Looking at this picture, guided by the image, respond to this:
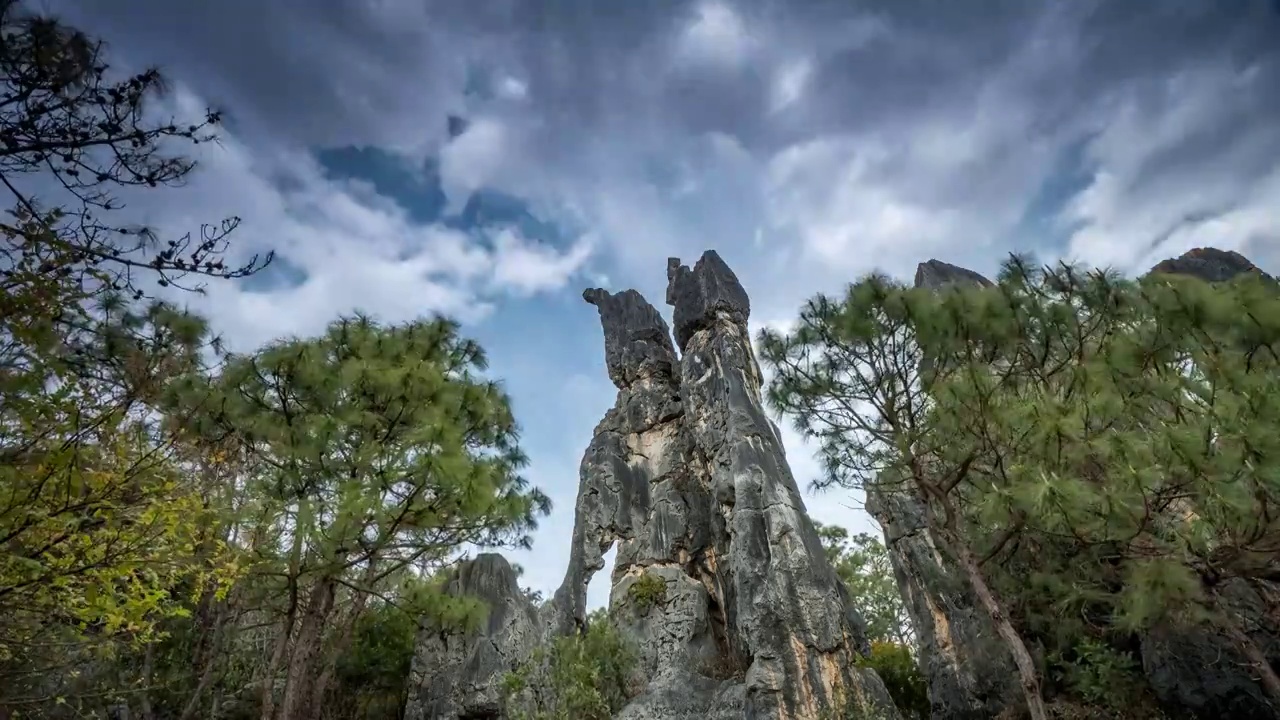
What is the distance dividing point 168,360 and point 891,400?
7391 millimetres

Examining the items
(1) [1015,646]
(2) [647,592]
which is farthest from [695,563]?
(1) [1015,646]

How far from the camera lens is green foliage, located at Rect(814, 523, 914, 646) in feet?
75.9

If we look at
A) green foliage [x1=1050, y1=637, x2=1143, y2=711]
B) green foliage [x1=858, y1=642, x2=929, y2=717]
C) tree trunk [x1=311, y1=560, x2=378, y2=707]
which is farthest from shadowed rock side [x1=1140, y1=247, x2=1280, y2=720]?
tree trunk [x1=311, y1=560, x2=378, y2=707]

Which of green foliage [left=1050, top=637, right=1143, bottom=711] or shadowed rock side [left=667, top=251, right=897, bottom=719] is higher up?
shadowed rock side [left=667, top=251, right=897, bottom=719]

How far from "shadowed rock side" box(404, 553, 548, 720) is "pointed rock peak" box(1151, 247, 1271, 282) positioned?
15.5 metres

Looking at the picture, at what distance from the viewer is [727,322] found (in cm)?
1881

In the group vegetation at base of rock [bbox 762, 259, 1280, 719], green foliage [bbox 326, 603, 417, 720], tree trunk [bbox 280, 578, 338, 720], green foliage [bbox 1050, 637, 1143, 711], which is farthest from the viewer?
green foliage [bbox 326, 603, 417, 720]

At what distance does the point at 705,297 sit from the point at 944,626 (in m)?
11.0

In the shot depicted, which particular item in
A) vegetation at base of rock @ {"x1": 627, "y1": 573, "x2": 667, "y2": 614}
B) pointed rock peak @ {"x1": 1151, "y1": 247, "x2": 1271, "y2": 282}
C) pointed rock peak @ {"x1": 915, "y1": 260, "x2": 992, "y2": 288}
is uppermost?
pointed rock peak @ {"x1": 915, "y1": 260, "x2": 992, "y2": 288}

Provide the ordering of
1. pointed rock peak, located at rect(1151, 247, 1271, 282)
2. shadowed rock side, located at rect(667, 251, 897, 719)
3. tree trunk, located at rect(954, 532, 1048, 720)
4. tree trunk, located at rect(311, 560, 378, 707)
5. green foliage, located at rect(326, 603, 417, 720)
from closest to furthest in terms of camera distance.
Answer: tree trunk, located at rect(954, 532, 1048, 720) → tree trunk, located at rect(311, 560, 378, 707) → shadowed rock side, located at rect(667, 251, 897, 719) → pointed rock peak, located at rect(1151, 247, 1271, 282) → green foliage, located at rect(326, 603, 417, 720)

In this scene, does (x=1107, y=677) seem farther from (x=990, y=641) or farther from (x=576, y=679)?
(x=576, y=679)

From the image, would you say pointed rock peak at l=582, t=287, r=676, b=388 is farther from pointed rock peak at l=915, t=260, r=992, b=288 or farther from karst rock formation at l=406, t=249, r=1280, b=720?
pointed rock peak at l=915, t=260, r=992, b=288

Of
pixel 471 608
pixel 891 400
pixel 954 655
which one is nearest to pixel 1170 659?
pixel 954 655

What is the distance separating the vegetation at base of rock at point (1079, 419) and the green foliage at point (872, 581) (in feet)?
50.7
